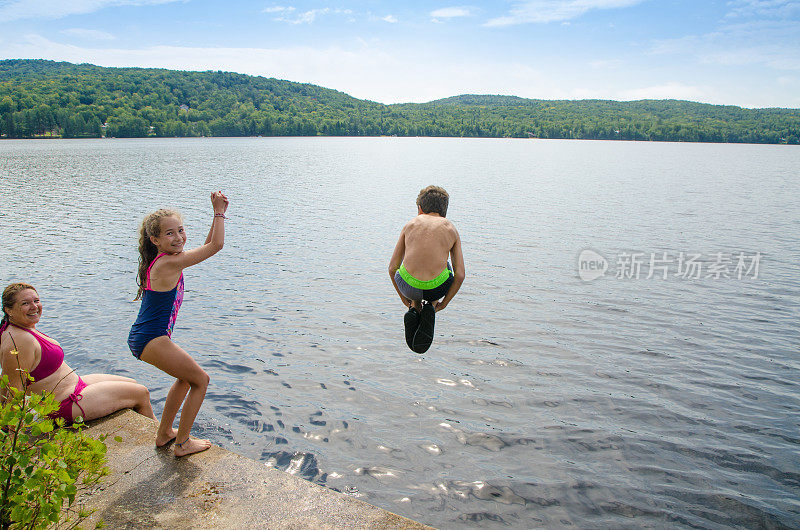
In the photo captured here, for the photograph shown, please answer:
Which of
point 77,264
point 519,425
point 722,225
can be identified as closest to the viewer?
point 519,425

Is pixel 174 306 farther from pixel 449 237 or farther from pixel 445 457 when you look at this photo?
pixel 445 457

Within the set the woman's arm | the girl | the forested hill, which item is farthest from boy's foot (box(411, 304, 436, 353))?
the forested hill

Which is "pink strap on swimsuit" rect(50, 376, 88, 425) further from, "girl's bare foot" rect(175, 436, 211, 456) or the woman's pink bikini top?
"girl's bare foot" rect(175, 436, 211, 456)

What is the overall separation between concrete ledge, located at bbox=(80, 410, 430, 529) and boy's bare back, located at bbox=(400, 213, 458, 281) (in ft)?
8.61

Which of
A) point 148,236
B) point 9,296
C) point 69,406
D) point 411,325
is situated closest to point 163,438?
point 69,406

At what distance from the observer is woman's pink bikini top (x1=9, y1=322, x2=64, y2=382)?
555 cm

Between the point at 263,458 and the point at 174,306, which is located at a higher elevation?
the point at 174,306

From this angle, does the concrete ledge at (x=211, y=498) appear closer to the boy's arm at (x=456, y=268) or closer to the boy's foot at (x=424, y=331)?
the boy's foot at (x=424, y=331)

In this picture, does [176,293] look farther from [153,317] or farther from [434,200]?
[434,200]

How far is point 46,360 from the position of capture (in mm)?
5613

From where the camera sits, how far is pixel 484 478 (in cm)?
709

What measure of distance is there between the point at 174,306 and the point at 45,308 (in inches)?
424

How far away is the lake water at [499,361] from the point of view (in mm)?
7012

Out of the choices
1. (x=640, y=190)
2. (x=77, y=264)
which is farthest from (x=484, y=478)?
(x=640, y=190)
